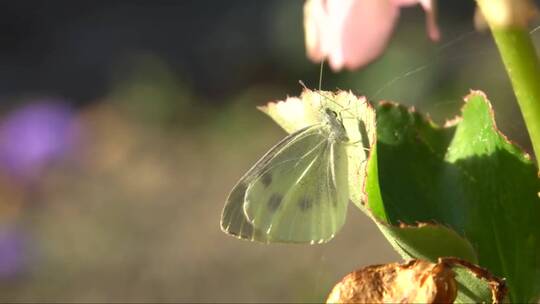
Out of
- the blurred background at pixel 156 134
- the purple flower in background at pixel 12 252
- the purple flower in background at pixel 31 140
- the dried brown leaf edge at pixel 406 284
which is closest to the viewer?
the dried brown leaf edge at pixel 406 284

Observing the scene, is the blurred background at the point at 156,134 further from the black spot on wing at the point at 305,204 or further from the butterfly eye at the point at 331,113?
the butterfly eye at the point at 331,113

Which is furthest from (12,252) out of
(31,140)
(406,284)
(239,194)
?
(406,284)

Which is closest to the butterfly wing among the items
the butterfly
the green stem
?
the butterfly

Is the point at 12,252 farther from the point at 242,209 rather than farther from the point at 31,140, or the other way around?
the point at 242,209

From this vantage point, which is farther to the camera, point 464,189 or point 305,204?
point 305,204

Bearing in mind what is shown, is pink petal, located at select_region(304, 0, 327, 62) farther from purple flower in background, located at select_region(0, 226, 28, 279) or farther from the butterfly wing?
purple flower in background, located at select_region(0, 226, 28, 279)

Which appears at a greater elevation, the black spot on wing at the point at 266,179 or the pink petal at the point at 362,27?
the pink petal at the point at 362,27

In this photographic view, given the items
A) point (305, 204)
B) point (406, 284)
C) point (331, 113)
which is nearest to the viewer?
point (406, 284)

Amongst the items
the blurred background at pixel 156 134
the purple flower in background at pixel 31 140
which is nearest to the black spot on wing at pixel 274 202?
the blurred background at pixel 156 134

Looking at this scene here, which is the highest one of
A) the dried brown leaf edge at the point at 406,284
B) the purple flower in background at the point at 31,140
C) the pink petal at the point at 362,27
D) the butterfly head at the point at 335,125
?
the purple flower in background at the point at 31,140
